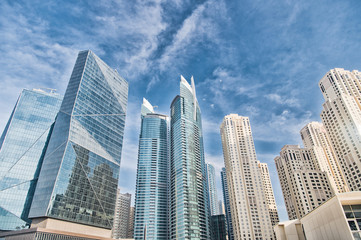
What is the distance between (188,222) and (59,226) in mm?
87526

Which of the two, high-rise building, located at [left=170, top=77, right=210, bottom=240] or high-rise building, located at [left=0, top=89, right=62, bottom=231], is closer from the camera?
high-rise building, located at [left=0, top=89, right=62, bottom=231]

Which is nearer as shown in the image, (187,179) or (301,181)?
(301,181)

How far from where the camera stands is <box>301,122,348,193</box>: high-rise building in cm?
15500

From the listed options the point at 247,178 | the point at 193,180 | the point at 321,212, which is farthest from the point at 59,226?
the point at 247,178

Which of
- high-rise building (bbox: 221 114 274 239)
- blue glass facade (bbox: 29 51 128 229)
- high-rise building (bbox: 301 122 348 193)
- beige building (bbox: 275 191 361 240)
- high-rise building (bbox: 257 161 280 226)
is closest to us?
beige building (bbox: 275 191 361 240)

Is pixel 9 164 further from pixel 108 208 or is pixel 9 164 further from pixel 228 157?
pixel 228 157

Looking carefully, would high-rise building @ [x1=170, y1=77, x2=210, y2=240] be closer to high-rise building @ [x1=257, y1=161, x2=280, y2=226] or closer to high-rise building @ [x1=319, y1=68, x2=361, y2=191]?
high-rise building @ [x1=257, y1=161, x2=280, y2=226]

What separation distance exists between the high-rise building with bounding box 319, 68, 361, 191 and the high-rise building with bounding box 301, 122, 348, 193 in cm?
2106

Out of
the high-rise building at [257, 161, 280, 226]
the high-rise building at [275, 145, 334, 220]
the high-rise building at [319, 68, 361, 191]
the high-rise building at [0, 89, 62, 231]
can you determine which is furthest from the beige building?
the high-rise building at [257, 161, 280, 226]

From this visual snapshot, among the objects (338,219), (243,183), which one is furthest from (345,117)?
(338,219)

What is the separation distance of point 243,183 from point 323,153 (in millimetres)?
59051

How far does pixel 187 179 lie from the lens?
540 feet

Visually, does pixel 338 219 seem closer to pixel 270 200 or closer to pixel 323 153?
pixel 323 153

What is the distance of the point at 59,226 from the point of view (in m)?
81.8
